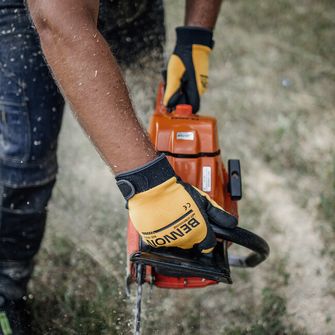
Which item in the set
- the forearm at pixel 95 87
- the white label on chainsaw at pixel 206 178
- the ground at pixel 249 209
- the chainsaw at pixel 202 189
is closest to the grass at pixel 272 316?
the ground at pixel 249 209

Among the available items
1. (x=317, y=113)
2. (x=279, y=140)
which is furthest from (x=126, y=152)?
(x=317, y=113)

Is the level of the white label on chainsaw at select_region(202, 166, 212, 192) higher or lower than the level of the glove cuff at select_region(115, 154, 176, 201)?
lower

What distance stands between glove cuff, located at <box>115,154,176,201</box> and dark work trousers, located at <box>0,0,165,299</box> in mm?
628

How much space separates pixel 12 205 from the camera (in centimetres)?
190

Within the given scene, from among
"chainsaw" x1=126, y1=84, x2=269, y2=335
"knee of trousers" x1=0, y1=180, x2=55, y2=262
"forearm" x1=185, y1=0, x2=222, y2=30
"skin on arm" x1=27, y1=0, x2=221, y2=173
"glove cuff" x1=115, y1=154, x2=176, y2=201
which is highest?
"skin on arm" x1=27, y1=0, x2=221, y2=173

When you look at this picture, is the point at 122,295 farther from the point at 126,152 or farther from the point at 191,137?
the point at 126,152

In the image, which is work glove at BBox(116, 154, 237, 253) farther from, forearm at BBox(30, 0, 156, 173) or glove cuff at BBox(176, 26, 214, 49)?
glove cuff at BBox(176, 26, 214, 49)

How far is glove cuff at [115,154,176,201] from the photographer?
1264mm

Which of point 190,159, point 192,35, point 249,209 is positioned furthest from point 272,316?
point 192,35

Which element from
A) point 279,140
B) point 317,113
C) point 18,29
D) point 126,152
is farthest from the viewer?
point 317,113

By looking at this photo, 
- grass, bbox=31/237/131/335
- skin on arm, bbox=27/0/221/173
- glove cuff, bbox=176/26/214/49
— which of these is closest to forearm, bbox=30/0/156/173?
skin on arm, bbox=27/0/221/173

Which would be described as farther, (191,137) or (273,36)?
(273,36)

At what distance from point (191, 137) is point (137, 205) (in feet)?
1.11

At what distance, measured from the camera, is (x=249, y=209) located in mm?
2541
